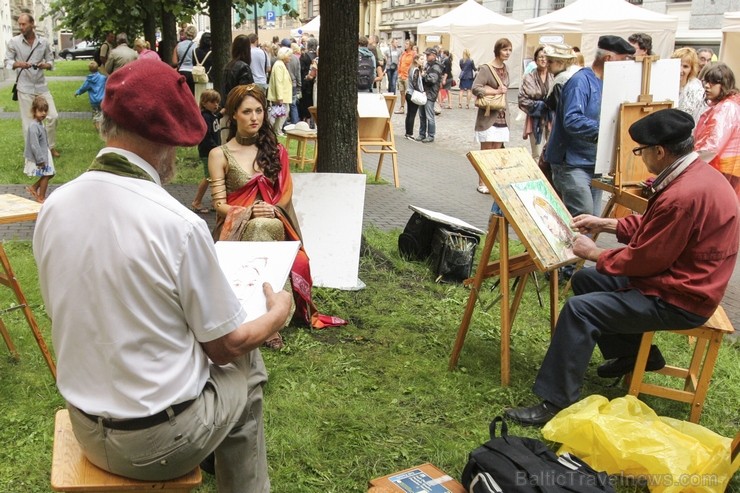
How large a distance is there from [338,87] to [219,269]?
159 inches

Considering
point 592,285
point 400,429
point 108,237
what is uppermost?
point 108,237

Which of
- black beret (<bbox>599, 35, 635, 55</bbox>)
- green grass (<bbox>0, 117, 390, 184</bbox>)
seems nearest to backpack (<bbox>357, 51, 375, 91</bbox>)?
green grass (<bbox>0, 117, 390, 184</bbox>)

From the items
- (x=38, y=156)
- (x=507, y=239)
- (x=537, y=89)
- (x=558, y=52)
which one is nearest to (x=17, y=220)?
(x=507, y=239)

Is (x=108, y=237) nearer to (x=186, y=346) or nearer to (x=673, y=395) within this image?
(x=186, y=346)

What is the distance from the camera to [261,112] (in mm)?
4668

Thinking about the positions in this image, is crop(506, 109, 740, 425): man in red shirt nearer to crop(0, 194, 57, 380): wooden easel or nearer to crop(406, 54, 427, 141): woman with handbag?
crop(0, 194, 57, 380): wooden easel

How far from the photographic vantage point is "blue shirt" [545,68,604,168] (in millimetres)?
5367

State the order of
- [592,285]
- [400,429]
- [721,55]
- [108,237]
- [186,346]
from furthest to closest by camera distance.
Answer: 1. [721,55]
2. [592,285]
3. [400,429]
4. [186,346]
5. [108,237]

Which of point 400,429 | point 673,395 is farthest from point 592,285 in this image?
point 400,429

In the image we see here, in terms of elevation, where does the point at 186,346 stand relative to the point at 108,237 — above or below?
below

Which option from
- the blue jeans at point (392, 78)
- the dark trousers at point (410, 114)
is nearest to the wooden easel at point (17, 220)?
the dark trousers at point (410, 114)

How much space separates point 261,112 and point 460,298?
6.44ft

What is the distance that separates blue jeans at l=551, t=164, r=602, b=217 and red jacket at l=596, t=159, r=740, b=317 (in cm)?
213

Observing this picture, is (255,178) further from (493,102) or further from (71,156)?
(71,156)
